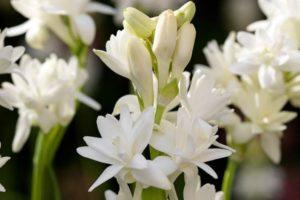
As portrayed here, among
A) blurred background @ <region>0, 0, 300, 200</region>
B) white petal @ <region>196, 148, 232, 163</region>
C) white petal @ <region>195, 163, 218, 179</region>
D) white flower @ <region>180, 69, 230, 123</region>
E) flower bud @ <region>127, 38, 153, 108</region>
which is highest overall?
flower bud @ <region>127, 38, 153, 108</region>

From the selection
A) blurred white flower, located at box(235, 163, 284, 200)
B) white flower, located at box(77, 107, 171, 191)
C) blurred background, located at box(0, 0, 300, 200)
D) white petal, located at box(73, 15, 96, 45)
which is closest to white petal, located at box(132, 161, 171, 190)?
white flower, located at box(77, 107, 171, 191)

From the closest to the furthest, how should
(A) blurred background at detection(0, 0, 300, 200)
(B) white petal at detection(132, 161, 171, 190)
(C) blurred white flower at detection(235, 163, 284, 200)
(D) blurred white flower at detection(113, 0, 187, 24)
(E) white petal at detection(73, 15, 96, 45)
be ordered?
(B) white petal at detection(132, 161, 171, 190), (E) white petal at detection(73, 15, 96, 45), (D) blurred white flower at detection(113, 0, 187, 24), (A) blurred background at detection(0, 0, 300, 200), (C) blurred white flower at detection(235, 163, 284, 200)

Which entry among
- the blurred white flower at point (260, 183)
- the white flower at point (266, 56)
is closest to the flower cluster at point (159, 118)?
the white flower at point (266, 56)

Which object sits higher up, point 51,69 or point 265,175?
point 51,69

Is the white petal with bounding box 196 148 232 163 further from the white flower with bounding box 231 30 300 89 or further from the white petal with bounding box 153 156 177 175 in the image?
→ the white flower with bounding box 231 30 300 89

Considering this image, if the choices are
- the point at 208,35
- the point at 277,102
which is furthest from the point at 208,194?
the point at 208,35

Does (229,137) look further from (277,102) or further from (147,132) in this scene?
(147,132)
